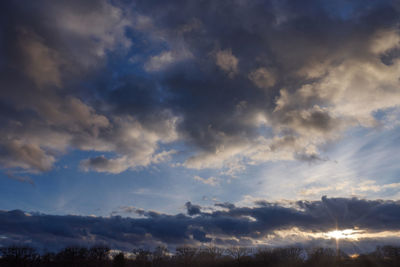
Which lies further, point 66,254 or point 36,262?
point 66,254

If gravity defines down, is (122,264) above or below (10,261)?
above

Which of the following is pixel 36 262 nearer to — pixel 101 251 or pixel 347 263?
pixel 101 251

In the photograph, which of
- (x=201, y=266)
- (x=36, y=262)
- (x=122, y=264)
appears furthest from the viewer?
(x=201, y=266)

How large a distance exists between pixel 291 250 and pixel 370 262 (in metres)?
64.8

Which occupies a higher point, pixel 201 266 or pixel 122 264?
pixel 122 264

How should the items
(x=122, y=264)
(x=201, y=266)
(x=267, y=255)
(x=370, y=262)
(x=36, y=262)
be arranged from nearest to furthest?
1. (x=122, y=264)
2. (x=370, y=262)
3. (x=36, y=262)
4. (x=267, y=255)
5. (x=201, y=266)

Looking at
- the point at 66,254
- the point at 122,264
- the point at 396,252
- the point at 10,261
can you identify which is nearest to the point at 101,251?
the point at 66,254

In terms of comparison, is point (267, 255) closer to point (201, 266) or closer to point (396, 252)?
point (201, 266)

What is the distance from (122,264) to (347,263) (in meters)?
96.2

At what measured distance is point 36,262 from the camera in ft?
509

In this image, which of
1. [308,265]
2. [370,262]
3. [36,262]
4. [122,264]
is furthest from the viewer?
[36,262]

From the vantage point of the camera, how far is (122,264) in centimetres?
8650

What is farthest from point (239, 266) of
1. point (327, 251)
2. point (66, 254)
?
point (66, 254)

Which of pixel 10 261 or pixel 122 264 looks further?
pixel 10 261
